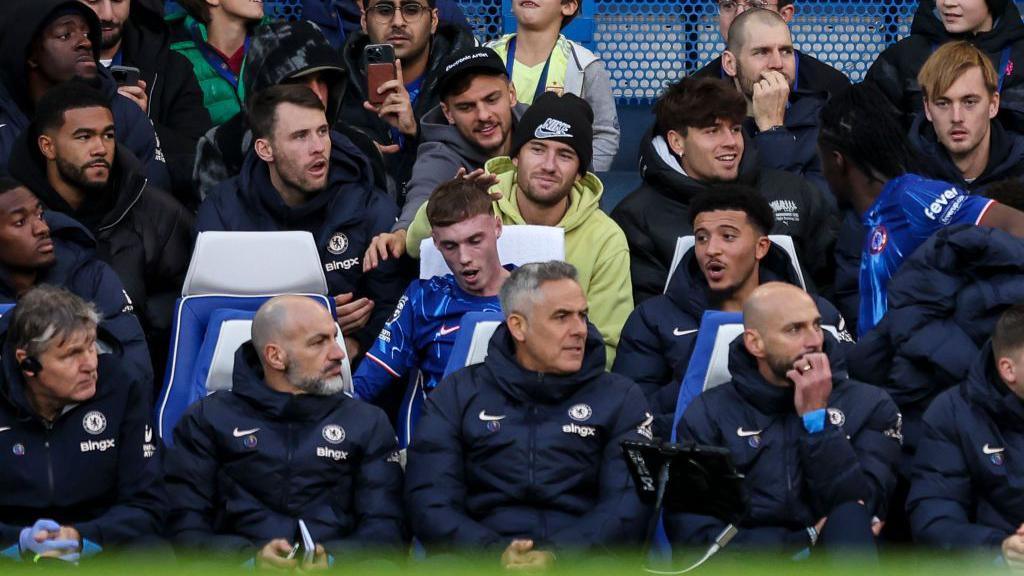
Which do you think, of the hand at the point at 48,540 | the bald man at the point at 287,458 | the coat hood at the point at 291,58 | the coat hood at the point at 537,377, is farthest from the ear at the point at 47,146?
the coat hood at the point at 537,377

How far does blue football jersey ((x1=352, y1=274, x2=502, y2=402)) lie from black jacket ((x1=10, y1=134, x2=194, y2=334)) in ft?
3.14

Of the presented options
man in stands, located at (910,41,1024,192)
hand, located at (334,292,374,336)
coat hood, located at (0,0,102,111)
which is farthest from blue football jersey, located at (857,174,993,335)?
coat hood, located at (0,0,102,111)

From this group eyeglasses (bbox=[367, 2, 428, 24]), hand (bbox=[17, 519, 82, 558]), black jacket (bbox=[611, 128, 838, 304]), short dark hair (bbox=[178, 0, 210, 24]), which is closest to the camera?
hand (bbox=[17, 519, 82, 558])

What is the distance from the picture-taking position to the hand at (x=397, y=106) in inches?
334

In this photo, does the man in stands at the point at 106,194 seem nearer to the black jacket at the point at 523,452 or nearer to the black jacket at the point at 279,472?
the black jacket at the point at 279,472

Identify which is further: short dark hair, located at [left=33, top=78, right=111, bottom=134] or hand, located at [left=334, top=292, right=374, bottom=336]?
short dark hair, located at [left=33, top=78, right=111, bottom=134]

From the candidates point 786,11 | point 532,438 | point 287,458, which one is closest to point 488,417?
point 532,438

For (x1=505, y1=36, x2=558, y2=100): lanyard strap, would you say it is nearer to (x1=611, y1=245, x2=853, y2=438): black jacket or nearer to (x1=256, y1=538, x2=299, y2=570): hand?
(x1=611, y1=245, x2=853, y2=438): black jacket

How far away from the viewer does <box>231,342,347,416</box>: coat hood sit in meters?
6.36

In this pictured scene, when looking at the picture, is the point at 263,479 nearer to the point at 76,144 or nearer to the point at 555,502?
the point at 555,502

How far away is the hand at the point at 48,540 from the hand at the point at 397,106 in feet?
10.0

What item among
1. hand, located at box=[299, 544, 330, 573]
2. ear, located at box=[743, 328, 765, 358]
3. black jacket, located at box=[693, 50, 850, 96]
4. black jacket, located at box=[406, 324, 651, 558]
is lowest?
hand, located at box=[299, 544, 330, 573]

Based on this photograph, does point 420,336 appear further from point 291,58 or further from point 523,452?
point 291,58

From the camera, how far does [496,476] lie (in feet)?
20.8
